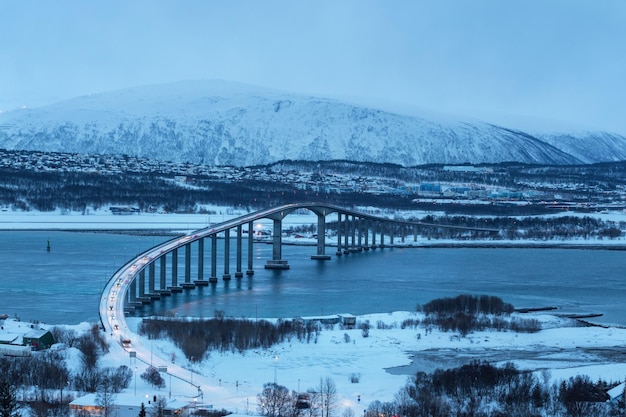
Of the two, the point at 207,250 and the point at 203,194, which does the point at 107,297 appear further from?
the point at 203,194

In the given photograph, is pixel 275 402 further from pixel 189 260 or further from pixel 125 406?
pixel 189 260

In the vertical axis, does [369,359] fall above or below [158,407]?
below

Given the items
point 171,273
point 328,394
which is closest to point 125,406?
point 328,394

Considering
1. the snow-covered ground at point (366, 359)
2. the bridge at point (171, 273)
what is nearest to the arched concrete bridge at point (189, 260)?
the bridge at point (171, 273)

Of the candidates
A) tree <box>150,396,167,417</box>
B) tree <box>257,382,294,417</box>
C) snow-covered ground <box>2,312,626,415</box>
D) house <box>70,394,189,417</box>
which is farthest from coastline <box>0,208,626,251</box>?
tree <box>150,396,167,417</box>

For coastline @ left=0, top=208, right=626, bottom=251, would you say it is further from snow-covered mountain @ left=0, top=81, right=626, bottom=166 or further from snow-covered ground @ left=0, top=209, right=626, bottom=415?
snow-covered mountain @ left=0, top=81, right=626, bottom=166

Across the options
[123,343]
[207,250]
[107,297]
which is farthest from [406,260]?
[123,343]
